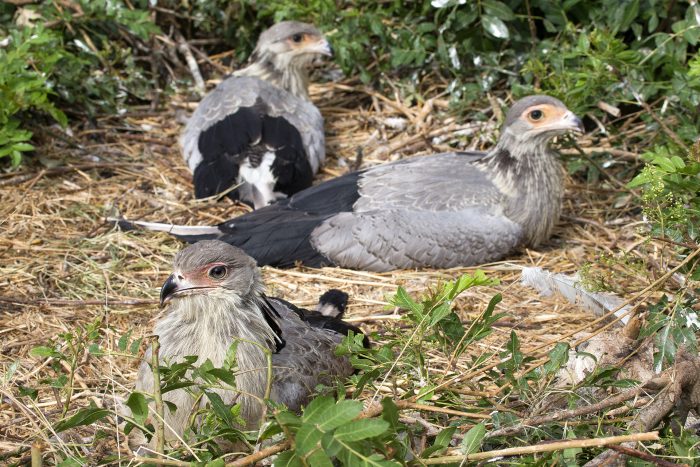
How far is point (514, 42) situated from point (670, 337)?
3835mm

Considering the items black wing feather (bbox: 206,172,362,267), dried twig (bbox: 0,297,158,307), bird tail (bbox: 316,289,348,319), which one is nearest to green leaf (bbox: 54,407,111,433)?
bird tail (bbox: 316,289,348,319)

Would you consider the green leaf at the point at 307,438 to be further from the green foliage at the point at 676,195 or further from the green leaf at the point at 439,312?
the green foliage at the point at 676,195

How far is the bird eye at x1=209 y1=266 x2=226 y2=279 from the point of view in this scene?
3.87m

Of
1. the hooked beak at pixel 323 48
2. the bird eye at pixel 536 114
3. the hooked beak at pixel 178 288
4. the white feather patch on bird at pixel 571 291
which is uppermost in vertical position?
the hooked beak at pixel 178 288

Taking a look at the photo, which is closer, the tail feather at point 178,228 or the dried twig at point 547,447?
the dried twig at point 547,447

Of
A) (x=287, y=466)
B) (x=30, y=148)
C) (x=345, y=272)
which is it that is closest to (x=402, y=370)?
(x=287, y=466)

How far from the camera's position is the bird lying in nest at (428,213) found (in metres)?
5.98

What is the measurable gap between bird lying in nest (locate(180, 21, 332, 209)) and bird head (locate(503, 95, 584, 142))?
5.42ft

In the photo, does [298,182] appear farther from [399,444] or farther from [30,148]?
[399,444]

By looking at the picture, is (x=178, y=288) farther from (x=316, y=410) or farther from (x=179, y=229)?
(x=179, y=229)

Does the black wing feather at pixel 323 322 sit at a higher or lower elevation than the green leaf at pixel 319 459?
lower

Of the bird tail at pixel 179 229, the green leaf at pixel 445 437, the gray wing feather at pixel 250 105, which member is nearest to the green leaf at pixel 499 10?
the gray wing feather at pixel 250 105

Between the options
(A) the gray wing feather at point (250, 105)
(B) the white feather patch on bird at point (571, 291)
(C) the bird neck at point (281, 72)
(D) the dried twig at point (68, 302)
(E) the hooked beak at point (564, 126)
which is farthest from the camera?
(C) the bird neck at point (281, 72)

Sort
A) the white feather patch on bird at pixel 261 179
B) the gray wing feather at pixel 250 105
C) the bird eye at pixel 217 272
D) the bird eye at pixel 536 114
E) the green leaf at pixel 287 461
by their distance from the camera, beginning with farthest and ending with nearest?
the gray wing feather at pixel 250 105, the white feather patch on bird at pixel 261 179, the bird eye at pixel 536 114, the bird eye at pixel 217 272, the green leaf at pixel 287 461
